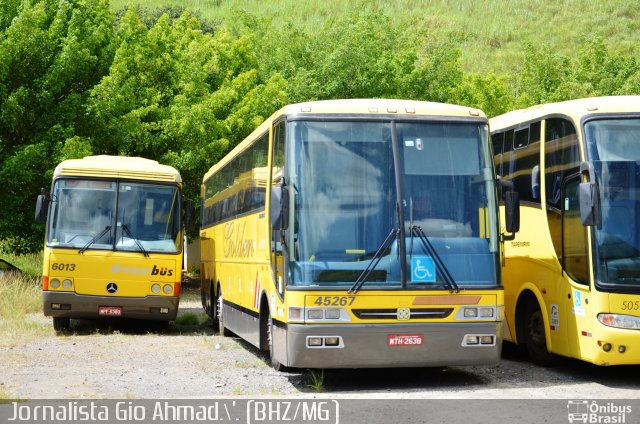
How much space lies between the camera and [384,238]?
1193 cm

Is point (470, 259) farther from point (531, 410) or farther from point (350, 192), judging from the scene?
point (531, 410)

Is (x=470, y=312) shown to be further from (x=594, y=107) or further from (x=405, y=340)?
(x=594, y=107)

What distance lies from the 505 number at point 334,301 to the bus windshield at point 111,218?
800 centimetres

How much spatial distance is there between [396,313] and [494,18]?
103m

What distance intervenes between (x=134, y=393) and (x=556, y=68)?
39862 mm

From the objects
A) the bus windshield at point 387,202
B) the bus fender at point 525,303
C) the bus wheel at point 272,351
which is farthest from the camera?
the bus fender at point 525,303

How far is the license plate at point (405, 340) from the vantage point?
1180 cm

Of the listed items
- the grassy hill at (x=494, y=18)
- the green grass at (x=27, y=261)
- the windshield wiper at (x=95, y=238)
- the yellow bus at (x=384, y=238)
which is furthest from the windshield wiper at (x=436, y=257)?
the grassy hill at (x=494, y=18)

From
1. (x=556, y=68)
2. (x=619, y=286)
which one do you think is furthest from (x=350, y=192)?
(x=556, y=68)

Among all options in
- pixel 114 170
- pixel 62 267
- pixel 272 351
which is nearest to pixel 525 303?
pixel 272 351

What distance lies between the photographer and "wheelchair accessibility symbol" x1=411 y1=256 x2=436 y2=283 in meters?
11.9

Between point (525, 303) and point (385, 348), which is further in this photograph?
point (525, 303)

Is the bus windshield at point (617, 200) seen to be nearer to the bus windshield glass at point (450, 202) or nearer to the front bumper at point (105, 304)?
the bus windshield glass at point (450, 202)

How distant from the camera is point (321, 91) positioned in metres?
Result: 34.7
